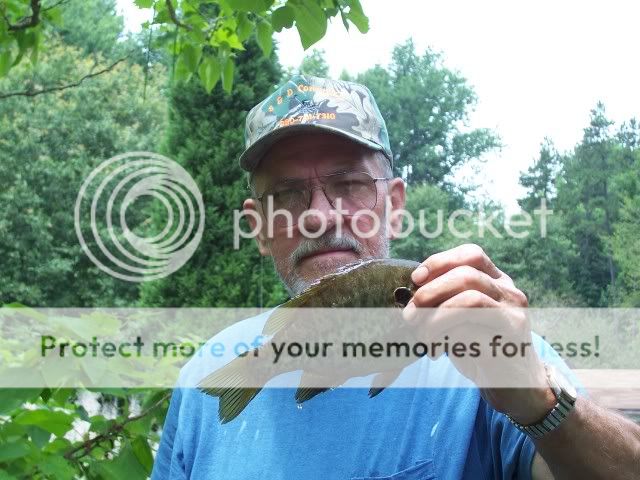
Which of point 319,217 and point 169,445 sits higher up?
point 319,217

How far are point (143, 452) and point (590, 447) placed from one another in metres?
1.35

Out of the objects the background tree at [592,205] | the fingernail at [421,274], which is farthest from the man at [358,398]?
the background tree at [592,205]

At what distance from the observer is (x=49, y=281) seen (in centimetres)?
1894

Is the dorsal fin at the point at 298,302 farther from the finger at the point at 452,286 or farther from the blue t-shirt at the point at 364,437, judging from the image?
the blue t-shirt at the point at 364,437

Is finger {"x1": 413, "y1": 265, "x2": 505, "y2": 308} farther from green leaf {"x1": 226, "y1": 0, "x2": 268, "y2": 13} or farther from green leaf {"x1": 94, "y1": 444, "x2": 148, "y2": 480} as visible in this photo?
green leaf {"x1": 94, "y1": 444, "x2": 148, "y2": 480}

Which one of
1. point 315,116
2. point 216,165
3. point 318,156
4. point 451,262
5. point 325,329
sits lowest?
point 325,329

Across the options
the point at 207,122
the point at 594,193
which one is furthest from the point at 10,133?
the point at 594,193

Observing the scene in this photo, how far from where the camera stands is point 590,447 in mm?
1233

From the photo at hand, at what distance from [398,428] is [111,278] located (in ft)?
57.3

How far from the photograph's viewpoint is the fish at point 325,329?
1.23 meters

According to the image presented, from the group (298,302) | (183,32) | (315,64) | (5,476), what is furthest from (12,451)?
(315,64)
